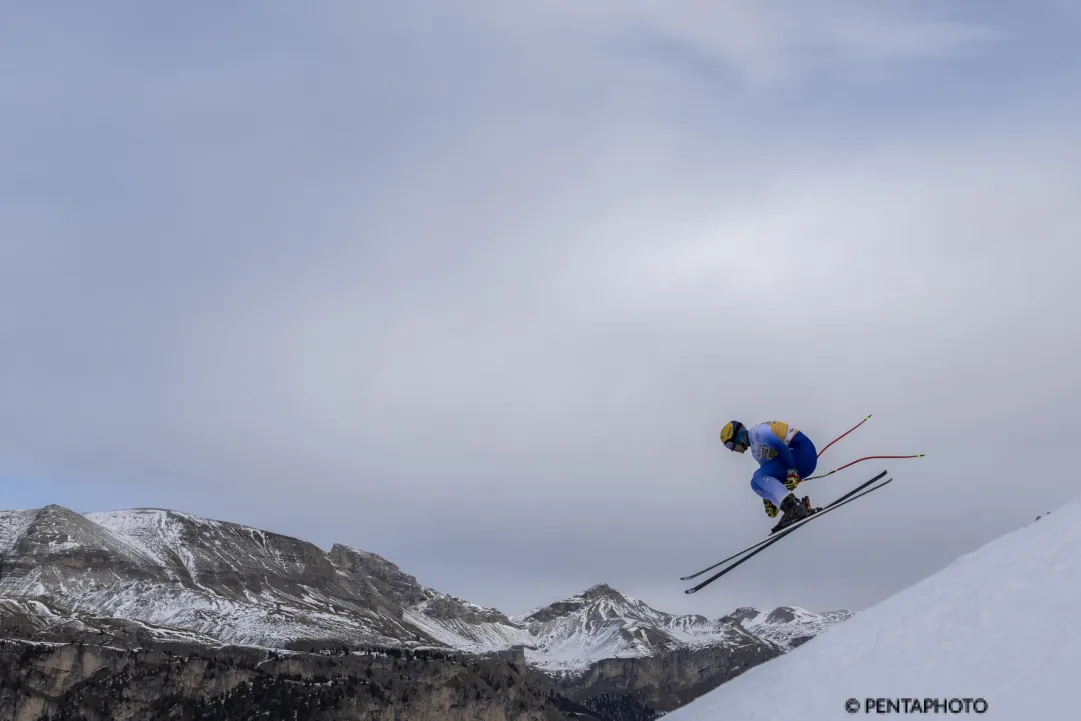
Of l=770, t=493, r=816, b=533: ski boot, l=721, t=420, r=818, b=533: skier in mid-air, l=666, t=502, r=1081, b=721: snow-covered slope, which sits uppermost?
l=721, t=420, r=818, b=533: skier in mid-air

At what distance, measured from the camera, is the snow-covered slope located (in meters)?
18.8

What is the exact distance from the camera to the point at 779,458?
2850cm

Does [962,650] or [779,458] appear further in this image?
[779,458]

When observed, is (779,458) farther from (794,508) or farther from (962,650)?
(962,650)

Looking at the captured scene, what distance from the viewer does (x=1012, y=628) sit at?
20.0 meters

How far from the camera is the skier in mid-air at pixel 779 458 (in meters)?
28.2

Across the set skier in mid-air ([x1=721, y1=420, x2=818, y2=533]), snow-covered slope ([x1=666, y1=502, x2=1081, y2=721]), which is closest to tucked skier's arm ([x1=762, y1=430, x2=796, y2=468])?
skier in mid-air ([x1=721, y1=420, x2=818, y2=533])

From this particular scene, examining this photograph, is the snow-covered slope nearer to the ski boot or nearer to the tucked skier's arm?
the ski boot

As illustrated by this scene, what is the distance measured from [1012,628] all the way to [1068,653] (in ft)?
4.60

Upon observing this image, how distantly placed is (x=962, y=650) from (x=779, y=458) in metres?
8.79

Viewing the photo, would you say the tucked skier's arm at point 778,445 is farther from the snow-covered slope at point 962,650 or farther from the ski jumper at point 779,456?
the snow-covered slope at point 962,650

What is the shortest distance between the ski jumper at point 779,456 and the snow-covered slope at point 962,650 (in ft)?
15.5

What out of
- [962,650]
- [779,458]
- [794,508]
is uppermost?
[779,458]

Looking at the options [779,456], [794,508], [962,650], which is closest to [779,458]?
[779,456]
